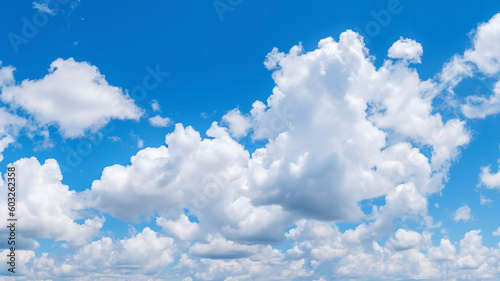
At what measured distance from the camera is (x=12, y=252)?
4835 inches

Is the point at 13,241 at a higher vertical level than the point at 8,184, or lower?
lower

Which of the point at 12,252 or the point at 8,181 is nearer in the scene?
the point at 8,181

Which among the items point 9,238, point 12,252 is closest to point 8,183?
point 9,238

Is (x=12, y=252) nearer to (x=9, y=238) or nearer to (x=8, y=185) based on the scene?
(x=9, y=238)

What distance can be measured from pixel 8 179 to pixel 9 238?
75.5 ft

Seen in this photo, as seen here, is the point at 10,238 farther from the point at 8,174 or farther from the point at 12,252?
the point at 8,174

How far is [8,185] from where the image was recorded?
115438 millimetres

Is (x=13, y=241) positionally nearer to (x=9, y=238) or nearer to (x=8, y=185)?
(x=9, y=238)

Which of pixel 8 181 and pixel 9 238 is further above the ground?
pixel 8 181

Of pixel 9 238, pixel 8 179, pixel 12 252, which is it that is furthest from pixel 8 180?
pixel 12 252

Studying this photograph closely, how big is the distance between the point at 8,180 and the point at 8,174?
2687mm

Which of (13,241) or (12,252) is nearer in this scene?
(13,241)

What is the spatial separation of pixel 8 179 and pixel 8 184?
2053 mm

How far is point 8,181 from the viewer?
379ft
